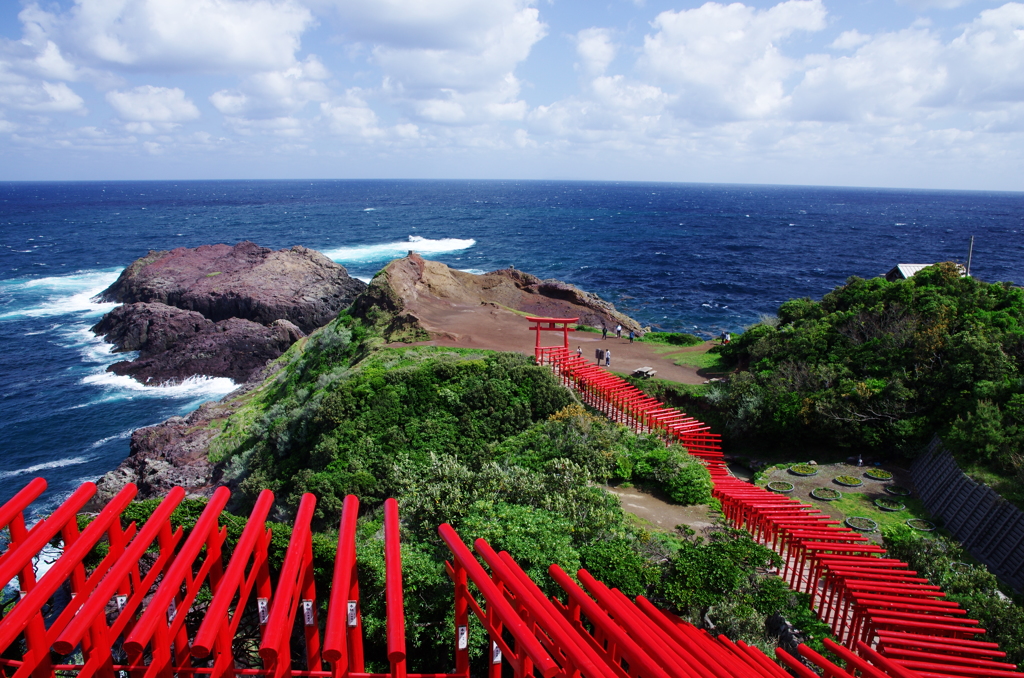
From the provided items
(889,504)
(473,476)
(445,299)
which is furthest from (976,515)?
(445,299)

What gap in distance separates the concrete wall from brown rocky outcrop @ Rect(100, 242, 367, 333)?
40.3 metres

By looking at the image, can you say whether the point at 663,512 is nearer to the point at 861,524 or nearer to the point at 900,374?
the point at 861,524

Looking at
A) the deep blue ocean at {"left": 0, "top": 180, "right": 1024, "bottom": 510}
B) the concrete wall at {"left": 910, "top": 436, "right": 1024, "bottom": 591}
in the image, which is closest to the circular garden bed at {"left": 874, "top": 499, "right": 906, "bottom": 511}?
the concrete wall at {"left": 910, "top": 436, "right": 1024, "bottom": 591}

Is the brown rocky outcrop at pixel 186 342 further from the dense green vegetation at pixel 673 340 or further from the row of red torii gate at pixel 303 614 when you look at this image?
the row of red torii gate at pixel 303 614

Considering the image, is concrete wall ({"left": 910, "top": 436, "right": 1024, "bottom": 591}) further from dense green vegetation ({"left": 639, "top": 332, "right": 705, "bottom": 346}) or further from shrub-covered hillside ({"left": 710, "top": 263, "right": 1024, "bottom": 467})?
dense green vegetation ({"left": 639, "top": 332, "right": 705, "bottom": 346})

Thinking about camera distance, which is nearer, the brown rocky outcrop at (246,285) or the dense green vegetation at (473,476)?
the dense green vegetation at (473,476)

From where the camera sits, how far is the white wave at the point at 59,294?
2124 inches

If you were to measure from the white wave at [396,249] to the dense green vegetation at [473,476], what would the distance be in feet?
173

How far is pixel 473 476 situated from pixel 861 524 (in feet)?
32.3

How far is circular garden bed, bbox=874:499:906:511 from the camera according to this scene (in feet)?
54.3

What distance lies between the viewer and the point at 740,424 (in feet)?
68.9

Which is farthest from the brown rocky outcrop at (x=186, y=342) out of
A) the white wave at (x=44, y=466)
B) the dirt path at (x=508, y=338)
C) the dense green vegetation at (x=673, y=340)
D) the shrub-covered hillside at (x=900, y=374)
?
the shrub-covered hillside at (x=900, y=374)

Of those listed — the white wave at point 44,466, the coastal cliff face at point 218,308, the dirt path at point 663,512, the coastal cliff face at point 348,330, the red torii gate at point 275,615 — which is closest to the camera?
the red torii gate at point 275,615

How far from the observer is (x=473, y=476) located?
13102 millimetres
